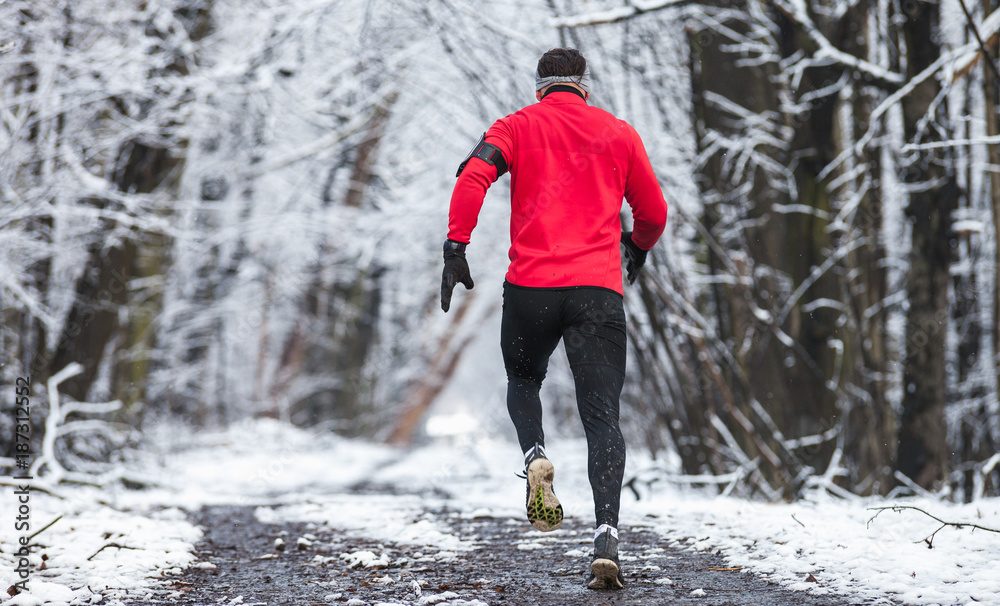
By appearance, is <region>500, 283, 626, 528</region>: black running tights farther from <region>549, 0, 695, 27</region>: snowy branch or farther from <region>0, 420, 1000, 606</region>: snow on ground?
<region>549, 0, 695, 27</region>: snowy branch

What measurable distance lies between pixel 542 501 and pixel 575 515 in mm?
2089

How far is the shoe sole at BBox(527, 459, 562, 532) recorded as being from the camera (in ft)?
9.29

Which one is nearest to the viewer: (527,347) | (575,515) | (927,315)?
(527,347)

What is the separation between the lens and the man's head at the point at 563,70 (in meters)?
3.21

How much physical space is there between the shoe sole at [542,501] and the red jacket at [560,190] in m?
0.65

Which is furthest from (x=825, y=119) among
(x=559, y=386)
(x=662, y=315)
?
(x=559, y=386)

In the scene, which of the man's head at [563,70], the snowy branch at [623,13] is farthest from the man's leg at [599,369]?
the snowy branch at [623,13]

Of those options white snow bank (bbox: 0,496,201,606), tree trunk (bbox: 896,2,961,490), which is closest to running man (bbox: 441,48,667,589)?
white snow bank (bbox: 0,496,201,606)

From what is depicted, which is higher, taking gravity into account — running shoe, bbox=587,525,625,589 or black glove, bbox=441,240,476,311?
black glove, bbox=441,240,476,311

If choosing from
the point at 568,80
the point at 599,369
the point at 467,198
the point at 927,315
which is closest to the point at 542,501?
the point at 599,369

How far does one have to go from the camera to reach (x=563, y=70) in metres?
3.21

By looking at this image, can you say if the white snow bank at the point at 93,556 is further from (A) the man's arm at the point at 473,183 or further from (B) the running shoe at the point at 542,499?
(A) the man's arm at the point at 473,183

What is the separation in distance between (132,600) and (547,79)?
2.35 m

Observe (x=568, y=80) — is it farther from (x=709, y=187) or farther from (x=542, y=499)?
(x=709, y=187)
